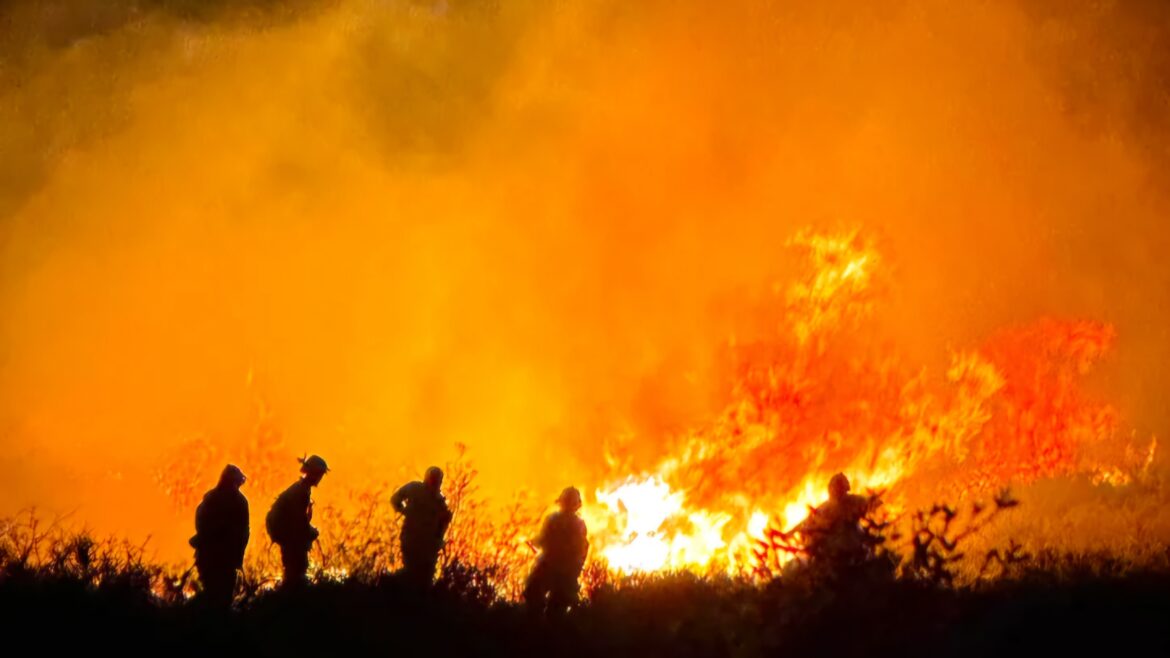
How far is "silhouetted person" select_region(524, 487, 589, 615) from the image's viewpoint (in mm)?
11891

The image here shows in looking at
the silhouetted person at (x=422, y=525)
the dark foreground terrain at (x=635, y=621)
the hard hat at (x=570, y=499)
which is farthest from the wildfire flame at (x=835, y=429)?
the silhouetted person at (x=422, y=525)

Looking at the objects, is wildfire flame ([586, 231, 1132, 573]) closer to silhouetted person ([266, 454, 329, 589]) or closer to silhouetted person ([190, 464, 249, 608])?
silhouetted person ([266, 454, 329, 589])

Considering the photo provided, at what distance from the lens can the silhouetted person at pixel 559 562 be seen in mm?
11891

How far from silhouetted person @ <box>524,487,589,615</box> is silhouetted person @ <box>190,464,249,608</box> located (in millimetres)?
3002

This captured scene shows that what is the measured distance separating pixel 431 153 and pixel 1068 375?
16021 mm

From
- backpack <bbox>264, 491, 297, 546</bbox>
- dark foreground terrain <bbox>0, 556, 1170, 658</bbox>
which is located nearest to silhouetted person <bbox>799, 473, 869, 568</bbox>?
dark foreground terrain <bbox>0, 556, 1170, 658</bbox>

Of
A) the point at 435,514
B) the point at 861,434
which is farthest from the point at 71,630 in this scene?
the point at 861,434

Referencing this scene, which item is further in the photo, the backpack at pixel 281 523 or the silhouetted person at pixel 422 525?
the silhouetted person at pixel 422 525

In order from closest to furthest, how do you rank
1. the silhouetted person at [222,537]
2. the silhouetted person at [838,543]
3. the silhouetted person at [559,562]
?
1. the silhouetted person at [838,543]
2. the silhouetted person at [222,537]
3. the silhouetted person at [559,562]

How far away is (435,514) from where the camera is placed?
40.3ft

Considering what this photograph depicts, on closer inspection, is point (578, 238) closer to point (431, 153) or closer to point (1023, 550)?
point (431, 153)

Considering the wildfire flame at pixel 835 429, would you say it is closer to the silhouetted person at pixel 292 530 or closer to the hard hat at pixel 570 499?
the hard hat at pixel 570 499

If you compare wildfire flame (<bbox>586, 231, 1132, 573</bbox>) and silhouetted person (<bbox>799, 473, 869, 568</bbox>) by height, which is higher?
wildfire flame (<bbox>586, 231, 1132, 573</bbox>)

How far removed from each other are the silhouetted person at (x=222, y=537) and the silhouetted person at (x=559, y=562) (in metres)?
3.00
